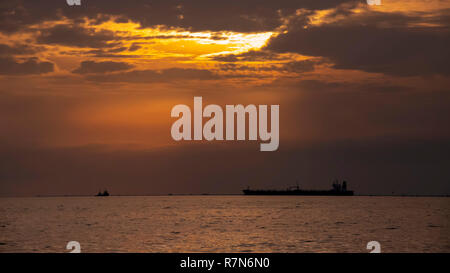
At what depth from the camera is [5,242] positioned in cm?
5219

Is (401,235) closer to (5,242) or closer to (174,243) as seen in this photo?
(174,243)

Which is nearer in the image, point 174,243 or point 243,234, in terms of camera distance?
point 174,243
